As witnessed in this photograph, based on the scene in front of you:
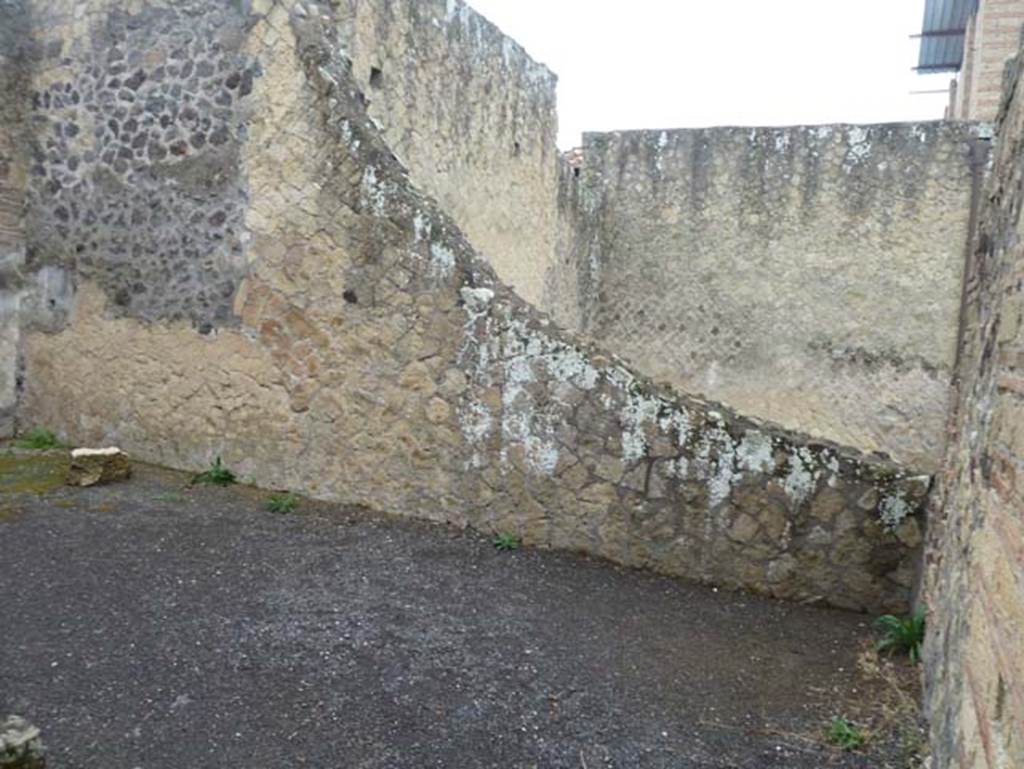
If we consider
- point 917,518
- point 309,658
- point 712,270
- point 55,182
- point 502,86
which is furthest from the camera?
point 712,270

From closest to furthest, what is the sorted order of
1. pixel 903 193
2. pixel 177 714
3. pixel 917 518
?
pixel 177 714, pixel 917 518, pixel 903 193

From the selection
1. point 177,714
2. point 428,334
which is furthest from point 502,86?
point 177,714

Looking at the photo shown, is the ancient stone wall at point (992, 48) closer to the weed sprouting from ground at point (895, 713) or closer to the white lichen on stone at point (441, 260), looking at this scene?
the white lichen on stone at point (441, 260)

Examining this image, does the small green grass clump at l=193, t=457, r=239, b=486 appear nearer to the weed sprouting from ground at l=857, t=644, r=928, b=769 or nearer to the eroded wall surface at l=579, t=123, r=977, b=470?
the weed sprouting from ground at l=857, t=644, r=928, b=769

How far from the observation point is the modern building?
10086 millimetres

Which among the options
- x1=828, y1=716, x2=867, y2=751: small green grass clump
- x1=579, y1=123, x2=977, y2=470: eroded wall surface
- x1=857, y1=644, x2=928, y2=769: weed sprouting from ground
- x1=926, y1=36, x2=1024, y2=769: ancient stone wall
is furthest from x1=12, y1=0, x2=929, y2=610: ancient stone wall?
x1=579, y1=123, x2=977, y2=470: eroded wall surface

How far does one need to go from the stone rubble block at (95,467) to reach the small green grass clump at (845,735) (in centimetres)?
417

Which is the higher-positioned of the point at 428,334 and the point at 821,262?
the point at 821,262

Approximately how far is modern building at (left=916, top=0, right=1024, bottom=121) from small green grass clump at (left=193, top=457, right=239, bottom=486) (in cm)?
712

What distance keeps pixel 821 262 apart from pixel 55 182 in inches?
285

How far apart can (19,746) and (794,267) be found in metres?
8.59

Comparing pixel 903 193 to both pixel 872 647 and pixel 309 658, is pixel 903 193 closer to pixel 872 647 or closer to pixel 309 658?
pixel 872 647

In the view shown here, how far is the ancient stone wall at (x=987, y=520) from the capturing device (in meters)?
1.83

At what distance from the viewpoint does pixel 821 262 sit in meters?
9.20
